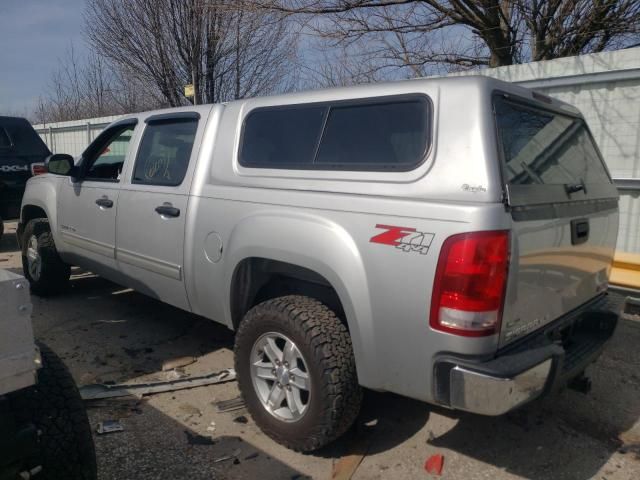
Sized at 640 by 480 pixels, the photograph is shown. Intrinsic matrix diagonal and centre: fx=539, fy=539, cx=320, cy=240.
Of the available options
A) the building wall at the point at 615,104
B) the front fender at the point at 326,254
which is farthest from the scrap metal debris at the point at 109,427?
the building wall at the point at 615,104

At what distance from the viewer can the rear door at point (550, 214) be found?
7.73ft

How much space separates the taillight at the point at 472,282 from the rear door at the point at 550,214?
8 centimetres

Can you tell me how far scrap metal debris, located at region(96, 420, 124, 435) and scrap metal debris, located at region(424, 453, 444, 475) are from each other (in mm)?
1751

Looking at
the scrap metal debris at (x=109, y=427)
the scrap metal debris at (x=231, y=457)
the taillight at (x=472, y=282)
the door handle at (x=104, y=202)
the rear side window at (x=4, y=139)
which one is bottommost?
the scrap metal debris at (x=231, y=457)

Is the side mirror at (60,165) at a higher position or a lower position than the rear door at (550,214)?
higher

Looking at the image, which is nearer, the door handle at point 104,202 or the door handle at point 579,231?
the door handle at point 579,231

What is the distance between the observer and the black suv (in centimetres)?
779

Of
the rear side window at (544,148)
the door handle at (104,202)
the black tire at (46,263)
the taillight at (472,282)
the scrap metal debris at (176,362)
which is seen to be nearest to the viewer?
the taillight at (472,282)

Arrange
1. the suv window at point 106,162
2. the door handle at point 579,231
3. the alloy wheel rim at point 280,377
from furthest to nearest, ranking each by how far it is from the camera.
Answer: the suv window at point 106,162 → the alloy wheel rim at point 280,377 → the door handle at point 579,231

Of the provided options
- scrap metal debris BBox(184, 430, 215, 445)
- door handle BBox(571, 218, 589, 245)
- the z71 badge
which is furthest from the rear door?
scrap metal debris BBox(184, 430, 215, 445)

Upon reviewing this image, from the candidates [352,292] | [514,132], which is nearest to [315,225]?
[352,292]

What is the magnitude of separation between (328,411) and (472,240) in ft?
3.73

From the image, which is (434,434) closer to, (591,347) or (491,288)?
(591,347)

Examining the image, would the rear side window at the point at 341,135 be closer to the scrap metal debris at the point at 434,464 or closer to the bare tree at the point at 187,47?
the scrap metal debris at the point at 434,464
